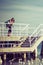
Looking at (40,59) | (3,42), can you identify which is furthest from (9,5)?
(40,59)

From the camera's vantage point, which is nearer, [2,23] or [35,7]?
[2,23]

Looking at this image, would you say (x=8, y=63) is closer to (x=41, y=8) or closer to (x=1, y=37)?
(x=1, y=37)

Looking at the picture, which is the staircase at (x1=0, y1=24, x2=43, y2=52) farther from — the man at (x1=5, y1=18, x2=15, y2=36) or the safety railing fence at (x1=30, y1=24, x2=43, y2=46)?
the man at (x1=5, y1=18, x2=15, y2=36)

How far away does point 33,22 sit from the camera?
50.3 feet

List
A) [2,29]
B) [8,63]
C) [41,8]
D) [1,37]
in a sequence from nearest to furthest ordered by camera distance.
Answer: [8,63]
[1,37]
[2,29]
[41,8]

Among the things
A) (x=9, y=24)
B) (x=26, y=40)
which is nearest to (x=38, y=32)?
(x=26, y=40)

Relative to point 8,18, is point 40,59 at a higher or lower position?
lower

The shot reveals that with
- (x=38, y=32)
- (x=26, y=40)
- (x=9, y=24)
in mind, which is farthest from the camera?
(x=38, y=32)

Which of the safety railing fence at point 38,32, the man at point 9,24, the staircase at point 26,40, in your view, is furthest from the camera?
the safety railing fence at point 38,32

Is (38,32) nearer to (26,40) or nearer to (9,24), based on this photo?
(26,40)

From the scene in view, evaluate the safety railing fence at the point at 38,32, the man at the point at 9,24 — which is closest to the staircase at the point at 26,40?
the safety railing fence at the point at 38,32

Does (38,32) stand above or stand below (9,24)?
below

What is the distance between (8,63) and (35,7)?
334cm

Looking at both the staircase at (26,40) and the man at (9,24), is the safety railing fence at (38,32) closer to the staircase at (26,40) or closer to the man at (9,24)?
the staircase at (26,40)
